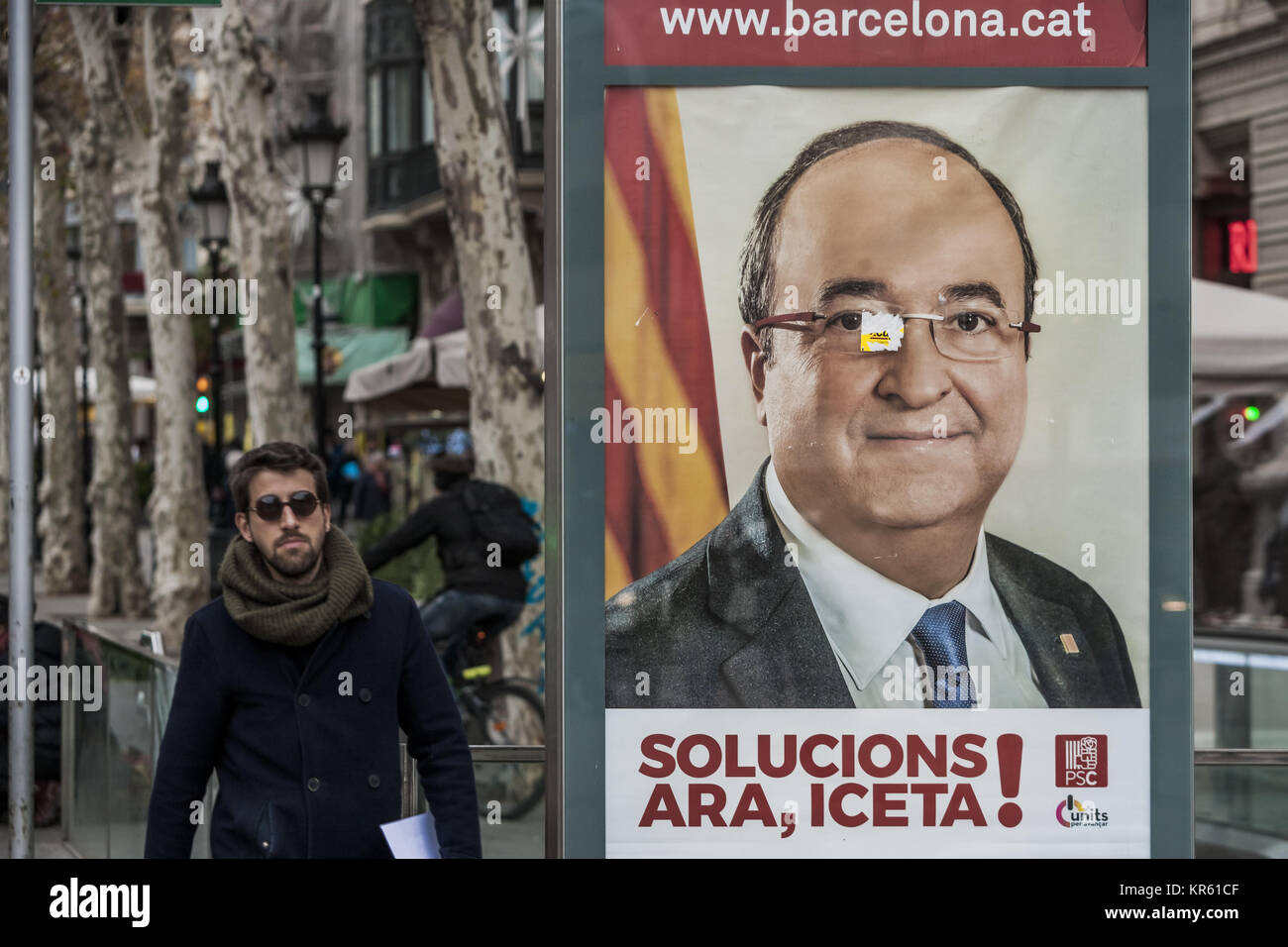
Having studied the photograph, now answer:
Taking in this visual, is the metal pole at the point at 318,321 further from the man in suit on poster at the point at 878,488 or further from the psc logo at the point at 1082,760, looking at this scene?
the psc logo at the point at 1082,760

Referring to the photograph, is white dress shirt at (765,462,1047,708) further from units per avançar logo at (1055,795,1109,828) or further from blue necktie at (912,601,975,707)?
units per avançar logo at (1055,795,1109,828)

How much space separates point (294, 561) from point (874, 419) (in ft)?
4.40

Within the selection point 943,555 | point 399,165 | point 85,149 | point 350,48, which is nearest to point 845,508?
point 943,555

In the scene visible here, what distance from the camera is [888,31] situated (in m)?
3.88

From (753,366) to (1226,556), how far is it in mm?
15265

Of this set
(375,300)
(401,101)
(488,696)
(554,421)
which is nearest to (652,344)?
(554,421)

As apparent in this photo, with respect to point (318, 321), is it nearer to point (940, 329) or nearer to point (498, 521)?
point (498, 521)

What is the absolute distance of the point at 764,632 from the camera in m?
3.91

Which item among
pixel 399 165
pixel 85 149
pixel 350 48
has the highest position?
pixel 350 48

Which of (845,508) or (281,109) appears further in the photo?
(281,109)

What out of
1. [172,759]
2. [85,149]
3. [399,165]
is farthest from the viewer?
[399,165]
